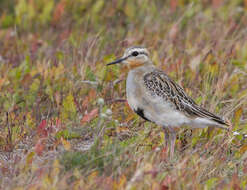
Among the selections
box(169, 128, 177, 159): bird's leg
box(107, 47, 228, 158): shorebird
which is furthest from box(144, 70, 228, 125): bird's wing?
box(169, 128, 177, 159): bird's leg

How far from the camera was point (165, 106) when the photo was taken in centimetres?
563

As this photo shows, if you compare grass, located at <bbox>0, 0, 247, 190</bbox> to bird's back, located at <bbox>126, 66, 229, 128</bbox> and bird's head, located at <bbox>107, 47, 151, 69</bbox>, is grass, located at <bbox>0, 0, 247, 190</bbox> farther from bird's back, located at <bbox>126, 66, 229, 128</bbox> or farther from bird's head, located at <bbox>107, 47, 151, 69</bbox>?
bird's head, located at <bbox>107, 47, 151, 69</bbox>

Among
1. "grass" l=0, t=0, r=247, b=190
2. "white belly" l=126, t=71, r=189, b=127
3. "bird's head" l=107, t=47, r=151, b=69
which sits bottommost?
"grass" l=0, t=0, r=247, b=190

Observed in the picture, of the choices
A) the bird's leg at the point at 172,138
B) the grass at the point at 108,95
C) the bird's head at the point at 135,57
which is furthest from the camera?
the bird's head at the point at 135,57

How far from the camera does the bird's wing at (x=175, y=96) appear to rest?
5648 mm

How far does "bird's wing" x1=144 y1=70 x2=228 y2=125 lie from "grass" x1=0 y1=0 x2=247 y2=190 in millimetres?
316

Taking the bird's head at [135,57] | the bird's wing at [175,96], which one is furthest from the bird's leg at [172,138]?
the bird's head at [135,57]

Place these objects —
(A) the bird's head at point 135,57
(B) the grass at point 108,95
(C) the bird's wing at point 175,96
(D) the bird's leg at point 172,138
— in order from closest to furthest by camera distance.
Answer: (B) the grass at point 108,95 → (D) the bird's leg at point 172,138 → (C) the bird's wing at point 175,96 → (A) the bird's head at point 135,57

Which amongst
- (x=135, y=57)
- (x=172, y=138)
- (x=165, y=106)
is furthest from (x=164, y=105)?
(x=135, y=57)

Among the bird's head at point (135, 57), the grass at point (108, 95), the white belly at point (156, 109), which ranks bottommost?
the grass at point (108, 95)

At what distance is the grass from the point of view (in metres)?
4.70

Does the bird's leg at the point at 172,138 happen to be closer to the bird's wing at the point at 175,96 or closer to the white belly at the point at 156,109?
the white belly at the point at 156,109

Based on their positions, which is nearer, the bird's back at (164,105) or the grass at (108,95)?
the grass at (108,95)

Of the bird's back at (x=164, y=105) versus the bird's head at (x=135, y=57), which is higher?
the bird's head at (x=135, y=57)
